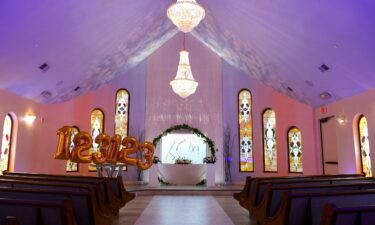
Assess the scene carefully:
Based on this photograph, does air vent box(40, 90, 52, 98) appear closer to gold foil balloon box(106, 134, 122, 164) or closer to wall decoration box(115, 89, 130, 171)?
wall decoration box(115, 89, 130, 171)

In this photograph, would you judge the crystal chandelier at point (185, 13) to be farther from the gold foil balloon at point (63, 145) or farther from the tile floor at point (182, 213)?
the tile floor at point (182, 213)

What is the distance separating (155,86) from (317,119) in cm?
604

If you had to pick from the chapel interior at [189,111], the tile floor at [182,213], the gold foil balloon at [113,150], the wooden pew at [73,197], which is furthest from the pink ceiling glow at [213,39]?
the tile floor at [182,213]

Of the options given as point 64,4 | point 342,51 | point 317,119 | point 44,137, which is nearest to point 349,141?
point 317,119

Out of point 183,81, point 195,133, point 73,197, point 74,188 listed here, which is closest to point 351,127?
point 183,81

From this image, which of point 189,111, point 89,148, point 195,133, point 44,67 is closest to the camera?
point 89,148

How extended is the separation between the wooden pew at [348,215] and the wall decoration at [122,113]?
9.88 meters

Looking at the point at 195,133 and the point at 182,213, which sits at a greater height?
the point at 195,133

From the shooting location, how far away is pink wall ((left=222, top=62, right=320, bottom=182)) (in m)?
9.98

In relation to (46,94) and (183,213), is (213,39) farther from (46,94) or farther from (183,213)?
(183,213)

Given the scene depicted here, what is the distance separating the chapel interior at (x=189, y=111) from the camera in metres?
3.71

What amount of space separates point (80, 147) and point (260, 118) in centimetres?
741

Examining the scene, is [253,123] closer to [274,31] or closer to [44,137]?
[274,31]

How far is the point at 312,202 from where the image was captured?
280cm
